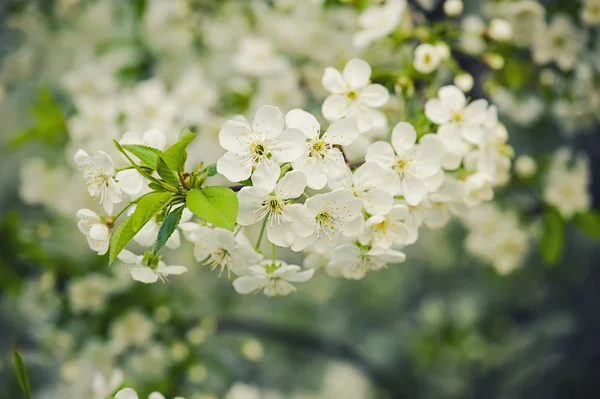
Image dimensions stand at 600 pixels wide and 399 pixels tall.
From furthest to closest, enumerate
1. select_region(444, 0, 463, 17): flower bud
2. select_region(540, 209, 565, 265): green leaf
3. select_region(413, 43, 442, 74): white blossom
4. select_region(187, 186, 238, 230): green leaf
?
select_region(540, 209, 565, 265): green leaf, select_region(444, 0, 463, 17): flower bud, select_region(413, 43, 442, 74): white blossom, select_region(187, 186, 238, 230): green leaf

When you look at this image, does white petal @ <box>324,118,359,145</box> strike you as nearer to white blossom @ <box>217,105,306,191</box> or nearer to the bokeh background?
white blossom @ <box>217,105,306,191</box>

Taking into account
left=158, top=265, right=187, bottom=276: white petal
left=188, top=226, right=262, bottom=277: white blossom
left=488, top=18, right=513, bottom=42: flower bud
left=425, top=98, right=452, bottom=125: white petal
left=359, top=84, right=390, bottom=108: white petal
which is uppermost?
left=488, top=18, right=513, bottom=42: flower bud

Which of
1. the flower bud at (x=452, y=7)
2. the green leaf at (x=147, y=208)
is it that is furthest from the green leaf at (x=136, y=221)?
the flower bud at (x=452, y=7)

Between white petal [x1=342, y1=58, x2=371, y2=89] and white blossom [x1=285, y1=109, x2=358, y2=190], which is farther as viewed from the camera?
white petal [x1=342, y1=58, x2=371, y2=89]

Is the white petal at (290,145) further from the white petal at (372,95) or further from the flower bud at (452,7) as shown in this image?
the flower bud at (452,7)

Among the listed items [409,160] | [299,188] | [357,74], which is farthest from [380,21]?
[299,188]

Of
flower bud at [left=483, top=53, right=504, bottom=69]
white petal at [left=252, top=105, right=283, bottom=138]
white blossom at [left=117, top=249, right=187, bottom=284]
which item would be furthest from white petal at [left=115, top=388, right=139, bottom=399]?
flower bud at [left=483, top=53, right=504, bottom=69]

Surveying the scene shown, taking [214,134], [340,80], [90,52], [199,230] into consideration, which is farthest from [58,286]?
[340,80]
